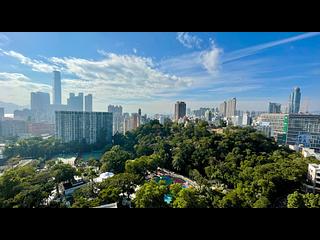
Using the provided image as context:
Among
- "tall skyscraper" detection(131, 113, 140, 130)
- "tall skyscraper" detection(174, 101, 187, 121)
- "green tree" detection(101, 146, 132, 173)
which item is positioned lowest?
"green tree" detection(101, 146, 132, 173)

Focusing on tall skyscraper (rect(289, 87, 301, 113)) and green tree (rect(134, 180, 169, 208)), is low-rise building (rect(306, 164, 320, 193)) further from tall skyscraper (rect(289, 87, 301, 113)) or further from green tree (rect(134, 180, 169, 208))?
tall skyscraper (rect(289, 87, 301, 113))

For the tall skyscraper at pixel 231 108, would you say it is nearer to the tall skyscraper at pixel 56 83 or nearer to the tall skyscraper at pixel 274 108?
the tall skyscraper at pixel 274 108

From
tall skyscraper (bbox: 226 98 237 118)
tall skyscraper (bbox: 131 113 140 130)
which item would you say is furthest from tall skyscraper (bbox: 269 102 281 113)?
tall skyscraper (bbox: 131 113 140 130)

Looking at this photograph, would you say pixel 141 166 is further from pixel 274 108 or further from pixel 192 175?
pixel 274 108

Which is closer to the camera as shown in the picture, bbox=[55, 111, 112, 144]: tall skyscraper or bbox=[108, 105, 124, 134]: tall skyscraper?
bbox=[55, 111, 112, 144]: tall skyscraper

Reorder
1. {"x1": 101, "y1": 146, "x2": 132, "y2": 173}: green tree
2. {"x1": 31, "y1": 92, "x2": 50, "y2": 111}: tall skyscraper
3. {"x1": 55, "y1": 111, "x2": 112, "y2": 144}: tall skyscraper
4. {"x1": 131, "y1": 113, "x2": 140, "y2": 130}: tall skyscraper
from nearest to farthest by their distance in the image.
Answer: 1. {"x1": 101, "y1": 146, "x2": 132, "y2": 173}: green tree
2. {"x1": 31, "y1": 92, "x2": 50, "y2": 111}: tall skyscraper
3. {"x1": 55, "y1": 111, "x2": 112, "y2": 144}: tall skyscraper
4. {"x1": 131, "y1": 113, "x2": 140, "y2": 130}: tall skyscraper

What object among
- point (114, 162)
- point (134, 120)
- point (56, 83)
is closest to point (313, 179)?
point (114, 162)
